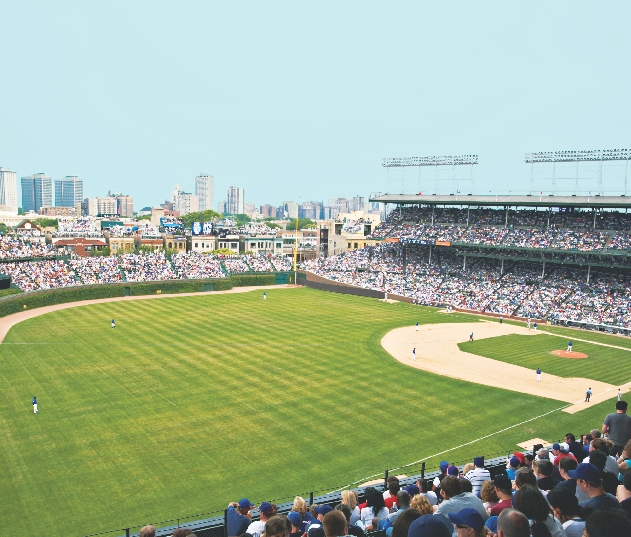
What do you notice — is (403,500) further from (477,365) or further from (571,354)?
(571,354)

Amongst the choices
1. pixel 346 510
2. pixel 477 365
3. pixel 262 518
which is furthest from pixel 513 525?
pixel 477 365

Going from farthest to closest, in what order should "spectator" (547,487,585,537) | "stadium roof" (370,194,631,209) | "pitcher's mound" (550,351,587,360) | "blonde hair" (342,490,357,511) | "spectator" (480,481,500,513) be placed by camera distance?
"stadium roof" (370,194,631,209) < "pitcher's mound" (550,351,587,360) < "blonde hair" (342,490,357,511) < "spectator" (480,481,500,513) < "spectator" (547,487,585,537)

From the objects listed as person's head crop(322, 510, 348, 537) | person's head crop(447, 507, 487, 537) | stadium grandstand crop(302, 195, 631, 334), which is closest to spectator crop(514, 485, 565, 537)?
person's head crop(447, 507, 487, 537)

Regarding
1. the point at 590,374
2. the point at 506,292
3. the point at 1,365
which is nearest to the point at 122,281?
the point at 1,365

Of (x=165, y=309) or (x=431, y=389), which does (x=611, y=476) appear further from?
(x=165, y=309)

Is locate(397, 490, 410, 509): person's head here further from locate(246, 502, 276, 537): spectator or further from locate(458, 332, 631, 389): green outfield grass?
locate(458, 332, 631, 389): green outfield grass

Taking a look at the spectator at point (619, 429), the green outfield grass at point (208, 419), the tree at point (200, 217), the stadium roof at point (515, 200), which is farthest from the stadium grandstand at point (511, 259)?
the tree at point (200, 217)
